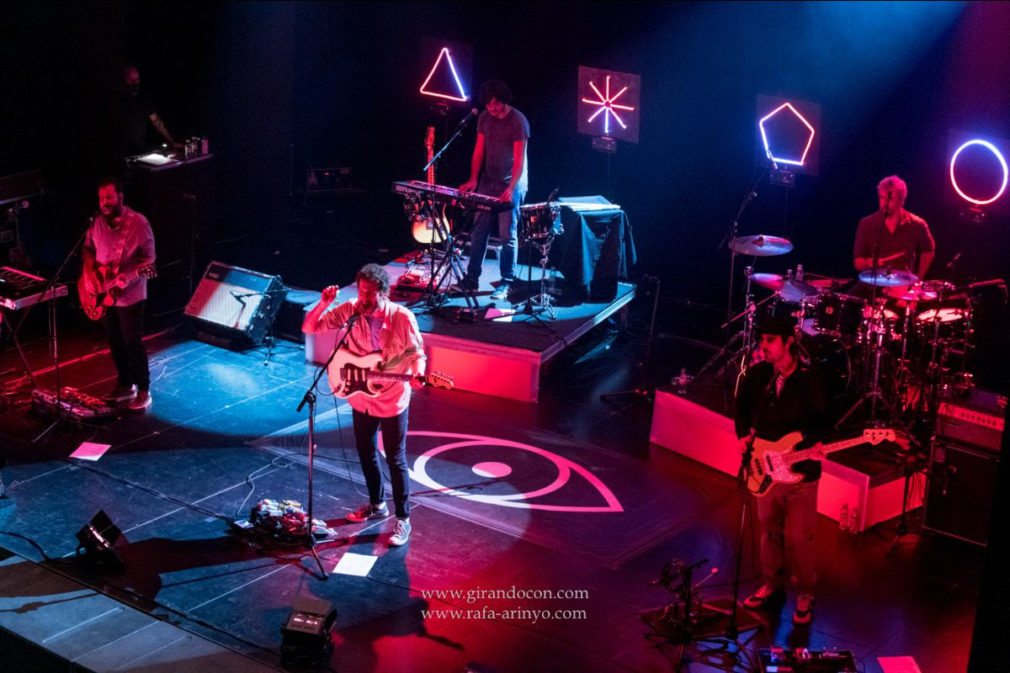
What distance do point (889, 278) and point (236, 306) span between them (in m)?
6.28

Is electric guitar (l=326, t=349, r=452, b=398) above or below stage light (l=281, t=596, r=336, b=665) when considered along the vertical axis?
above

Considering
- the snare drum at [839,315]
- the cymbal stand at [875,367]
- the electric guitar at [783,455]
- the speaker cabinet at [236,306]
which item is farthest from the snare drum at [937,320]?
the speaker cabinet at [236,306]

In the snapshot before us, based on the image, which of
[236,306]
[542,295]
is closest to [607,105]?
[542,295]

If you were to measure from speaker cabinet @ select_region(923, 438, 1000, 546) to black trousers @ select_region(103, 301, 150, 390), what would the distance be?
642 centimetres

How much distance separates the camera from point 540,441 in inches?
393

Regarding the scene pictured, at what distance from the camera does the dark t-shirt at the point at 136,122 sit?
44.8ft

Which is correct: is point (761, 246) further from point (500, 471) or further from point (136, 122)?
point (136, 122)

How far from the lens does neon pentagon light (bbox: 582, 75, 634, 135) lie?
13.0m

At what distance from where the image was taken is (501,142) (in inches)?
452

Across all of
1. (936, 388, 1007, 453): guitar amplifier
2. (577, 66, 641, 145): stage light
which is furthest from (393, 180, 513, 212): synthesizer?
(936, 388, 1007, 453): guitar amplifier

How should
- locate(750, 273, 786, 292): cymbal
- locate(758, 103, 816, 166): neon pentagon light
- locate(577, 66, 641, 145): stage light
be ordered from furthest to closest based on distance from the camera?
1. locate(577, 66, 641, 145): stage light
2. locate(758, 103, 816, 166): neon pentagon light
3. locate(750, 273, 786, 292): cymbal

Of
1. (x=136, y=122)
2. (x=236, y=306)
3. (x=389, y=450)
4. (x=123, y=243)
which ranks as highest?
(x=136, y=122)

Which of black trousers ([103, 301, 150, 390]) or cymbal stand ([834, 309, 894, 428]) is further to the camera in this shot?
black trousers ([103, 301, 150, 390])

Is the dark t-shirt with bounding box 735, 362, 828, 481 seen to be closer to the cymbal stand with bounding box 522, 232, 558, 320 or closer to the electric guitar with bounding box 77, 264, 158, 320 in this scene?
the cymbal stand with bounding box 522, 232, 558, 320
